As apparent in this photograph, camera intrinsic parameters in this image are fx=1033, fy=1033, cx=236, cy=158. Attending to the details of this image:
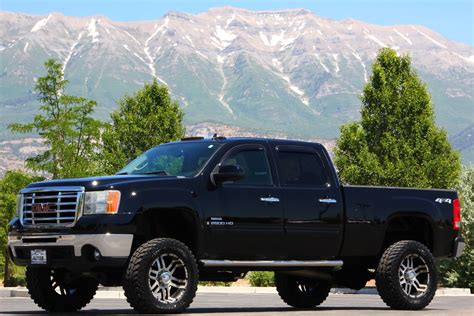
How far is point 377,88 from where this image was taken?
63938 mm

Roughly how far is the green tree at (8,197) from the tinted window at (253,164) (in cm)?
3445

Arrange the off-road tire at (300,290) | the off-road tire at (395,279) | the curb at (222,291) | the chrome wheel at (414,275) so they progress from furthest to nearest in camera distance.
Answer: the curb at (222,291)
the off-road tire at (300,290)
the chrome wheel at (414,275)
the off-road tire at (395,279)

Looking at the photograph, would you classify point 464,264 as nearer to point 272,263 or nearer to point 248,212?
point 272,263

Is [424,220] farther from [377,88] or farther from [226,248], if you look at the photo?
[377,88]

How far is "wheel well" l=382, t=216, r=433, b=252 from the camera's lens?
628 inches

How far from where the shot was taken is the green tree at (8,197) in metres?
49.8

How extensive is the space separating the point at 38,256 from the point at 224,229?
2.43 meters

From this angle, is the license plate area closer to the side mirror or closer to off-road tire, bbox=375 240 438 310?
the side mirror

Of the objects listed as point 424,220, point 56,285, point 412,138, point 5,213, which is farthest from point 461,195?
point 56,285

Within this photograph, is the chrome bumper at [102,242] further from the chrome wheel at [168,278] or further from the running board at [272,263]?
the running board at [272,263]

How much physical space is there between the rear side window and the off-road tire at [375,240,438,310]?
1.52 metres

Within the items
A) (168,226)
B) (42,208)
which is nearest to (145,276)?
(168,226)

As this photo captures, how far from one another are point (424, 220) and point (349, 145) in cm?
4728

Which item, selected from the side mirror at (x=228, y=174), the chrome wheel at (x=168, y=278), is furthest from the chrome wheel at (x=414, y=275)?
the chrome wheel at (x=168, y=278)
